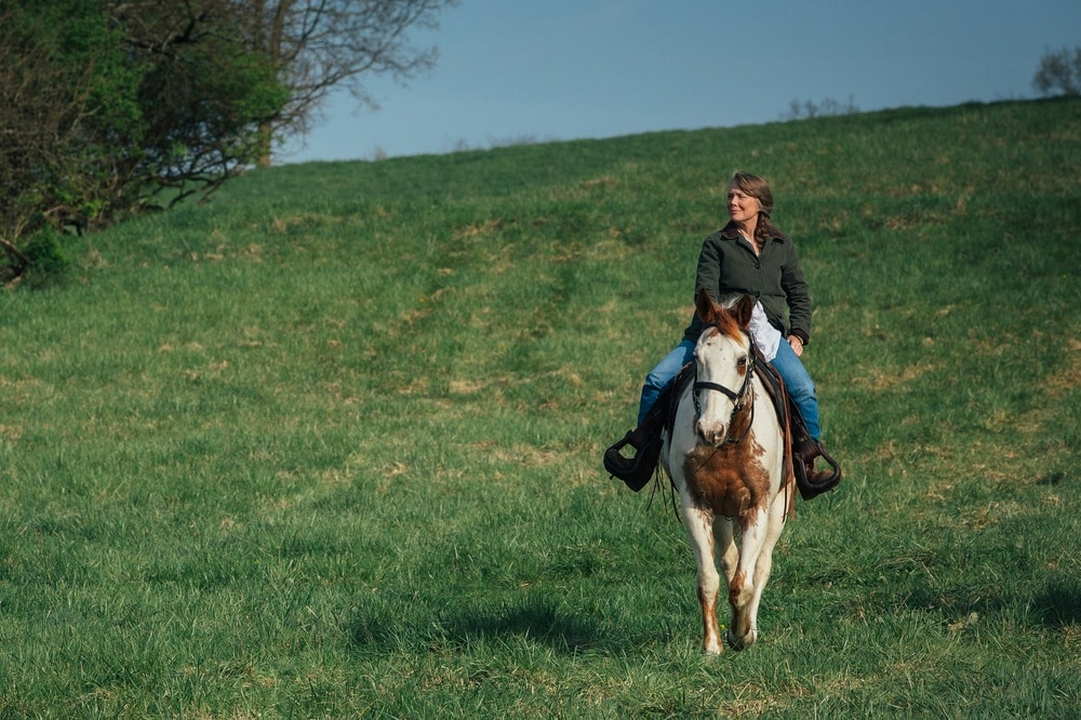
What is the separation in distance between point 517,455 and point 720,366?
8.96 metres

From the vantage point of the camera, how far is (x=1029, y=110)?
40.6 metres

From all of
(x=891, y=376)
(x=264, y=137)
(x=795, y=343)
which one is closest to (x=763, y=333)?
(x=795, y=343)

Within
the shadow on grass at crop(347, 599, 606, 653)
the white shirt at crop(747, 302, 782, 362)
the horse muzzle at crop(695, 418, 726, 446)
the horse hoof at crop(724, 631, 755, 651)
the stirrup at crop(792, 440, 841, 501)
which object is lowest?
the shadow on grass at crop(347, 599, 606, 653)

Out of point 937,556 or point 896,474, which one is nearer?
point 937,556

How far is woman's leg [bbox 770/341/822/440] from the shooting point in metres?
Result: 7.96

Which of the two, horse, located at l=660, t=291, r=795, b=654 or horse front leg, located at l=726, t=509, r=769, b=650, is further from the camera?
horse front leg, located at l=726, t=509, r=769, b=650

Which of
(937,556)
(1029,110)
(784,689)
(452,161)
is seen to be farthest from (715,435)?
(452,161)

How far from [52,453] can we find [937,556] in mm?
10453

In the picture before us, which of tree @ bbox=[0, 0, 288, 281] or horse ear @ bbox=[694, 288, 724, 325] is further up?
tree @ bbox=[0, 0, 288, 281]

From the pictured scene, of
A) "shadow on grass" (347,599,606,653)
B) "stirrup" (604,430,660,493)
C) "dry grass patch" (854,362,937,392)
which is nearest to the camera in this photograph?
"shadow on grass" (347,599,606,653)

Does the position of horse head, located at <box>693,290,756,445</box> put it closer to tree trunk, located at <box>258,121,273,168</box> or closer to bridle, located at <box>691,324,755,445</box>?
bridle, located at <box>691,324,755,445</box>

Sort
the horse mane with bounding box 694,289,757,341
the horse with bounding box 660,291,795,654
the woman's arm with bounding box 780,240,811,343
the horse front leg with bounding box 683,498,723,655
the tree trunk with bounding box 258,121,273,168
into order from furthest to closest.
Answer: the tree trunk with bounding box 258,121,273,168
the woman's arm with bounding box 780,240,811,343
the horse front leg with bounding box 683,498,723,655
the horse mane with bounding box 694,289,757,341
the horse with bounding box 660,291,795,654

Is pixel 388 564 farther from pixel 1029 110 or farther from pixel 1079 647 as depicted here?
pixel 1029 110

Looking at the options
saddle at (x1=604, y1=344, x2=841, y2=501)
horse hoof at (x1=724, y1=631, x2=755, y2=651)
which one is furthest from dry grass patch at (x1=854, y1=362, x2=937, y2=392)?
horse hoof at (x1=724, y1=631, x2=755, y2=651)
